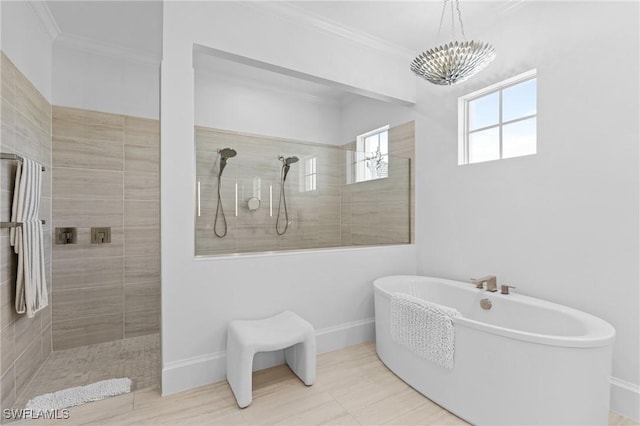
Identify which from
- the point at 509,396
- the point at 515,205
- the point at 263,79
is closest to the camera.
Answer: the point at 509,396

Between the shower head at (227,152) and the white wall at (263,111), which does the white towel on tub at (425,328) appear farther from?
the white wall at (263,111)

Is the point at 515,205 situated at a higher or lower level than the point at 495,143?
lower

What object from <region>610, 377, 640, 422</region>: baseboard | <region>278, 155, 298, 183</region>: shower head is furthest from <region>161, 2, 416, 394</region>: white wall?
<region>610, 377, 640, 422</region>: baseboard

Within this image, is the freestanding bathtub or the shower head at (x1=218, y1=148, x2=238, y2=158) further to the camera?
the shower head at (x1=218, y1=148, x2=238, y2=158)

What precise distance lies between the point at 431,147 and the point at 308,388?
2394 millimetres

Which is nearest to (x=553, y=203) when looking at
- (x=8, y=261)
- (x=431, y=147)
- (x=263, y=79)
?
(x=431, y=147)

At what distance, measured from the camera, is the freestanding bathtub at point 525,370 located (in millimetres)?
1469

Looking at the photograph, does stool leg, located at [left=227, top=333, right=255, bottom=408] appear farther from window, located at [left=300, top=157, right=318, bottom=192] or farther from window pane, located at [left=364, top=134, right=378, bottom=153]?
window pane, located at [left=364, top=134, right=378, bottom=153]

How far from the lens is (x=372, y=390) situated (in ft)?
6.84

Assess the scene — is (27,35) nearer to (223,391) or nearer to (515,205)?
(223,391)

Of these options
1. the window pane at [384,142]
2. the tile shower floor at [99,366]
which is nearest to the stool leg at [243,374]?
the tile shower floor at [99,366]

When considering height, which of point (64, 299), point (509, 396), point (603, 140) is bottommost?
point (509, 396)

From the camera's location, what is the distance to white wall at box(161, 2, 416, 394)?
6.77ft

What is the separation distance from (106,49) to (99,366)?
2.73m
